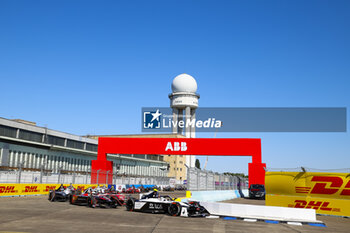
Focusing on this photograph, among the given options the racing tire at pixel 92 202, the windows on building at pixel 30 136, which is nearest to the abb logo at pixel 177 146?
the racing tire at pixel 92 202

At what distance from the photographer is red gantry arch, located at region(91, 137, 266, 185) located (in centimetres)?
3216

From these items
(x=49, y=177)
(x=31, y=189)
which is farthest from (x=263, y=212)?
(x=49, y=177)

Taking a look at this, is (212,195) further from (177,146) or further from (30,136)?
(30,136)

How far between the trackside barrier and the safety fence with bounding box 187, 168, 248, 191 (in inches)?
262

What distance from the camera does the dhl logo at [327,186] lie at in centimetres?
1660

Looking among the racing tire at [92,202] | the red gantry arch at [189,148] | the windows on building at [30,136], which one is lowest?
the racing tire at [92,202]

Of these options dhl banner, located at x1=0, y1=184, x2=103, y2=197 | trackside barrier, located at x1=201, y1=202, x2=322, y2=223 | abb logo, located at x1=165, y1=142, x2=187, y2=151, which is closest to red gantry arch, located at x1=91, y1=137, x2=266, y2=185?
abb logo, located at x1=165, y1=142, x2=187, y2=151

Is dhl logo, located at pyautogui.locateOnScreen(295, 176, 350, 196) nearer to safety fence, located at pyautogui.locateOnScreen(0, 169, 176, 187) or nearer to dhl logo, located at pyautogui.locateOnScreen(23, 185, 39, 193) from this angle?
dhl logo, located at pyautogui.locateOnScreen(23, 185, 39, 193)

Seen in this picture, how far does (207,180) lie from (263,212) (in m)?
11.9

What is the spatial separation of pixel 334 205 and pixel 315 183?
137cm

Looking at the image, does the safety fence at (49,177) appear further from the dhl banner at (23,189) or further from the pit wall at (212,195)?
the pit wall at (212,195)

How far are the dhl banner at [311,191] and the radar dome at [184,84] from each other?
2582 inches

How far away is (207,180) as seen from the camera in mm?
27266

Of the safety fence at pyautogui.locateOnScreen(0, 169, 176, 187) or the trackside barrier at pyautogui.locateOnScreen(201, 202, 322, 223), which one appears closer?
the trackside barrier at pyautogui.locateOnScreen(201, 202, 322, 223)
